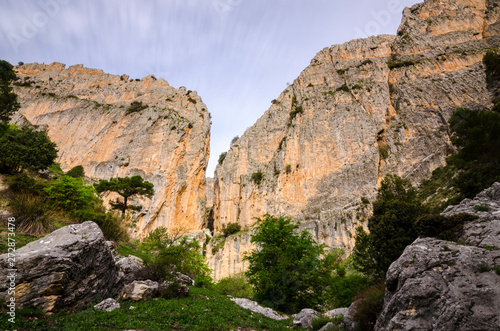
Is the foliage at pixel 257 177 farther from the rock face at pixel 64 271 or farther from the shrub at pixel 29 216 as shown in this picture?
the rock face at pixel 64 271

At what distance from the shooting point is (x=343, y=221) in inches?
1636

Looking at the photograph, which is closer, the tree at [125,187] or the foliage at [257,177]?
the tree at [125,187]

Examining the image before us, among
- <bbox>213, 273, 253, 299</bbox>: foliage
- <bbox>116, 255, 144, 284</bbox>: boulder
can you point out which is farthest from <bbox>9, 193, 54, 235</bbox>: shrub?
<bbox>213, 273, 253, 299</bbox>: foliage

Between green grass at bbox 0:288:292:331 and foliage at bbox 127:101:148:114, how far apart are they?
70132 mm

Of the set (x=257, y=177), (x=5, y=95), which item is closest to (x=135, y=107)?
(x=257, y=177)

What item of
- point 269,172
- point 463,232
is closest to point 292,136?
point 269,172

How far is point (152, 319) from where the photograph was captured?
25.4 ft

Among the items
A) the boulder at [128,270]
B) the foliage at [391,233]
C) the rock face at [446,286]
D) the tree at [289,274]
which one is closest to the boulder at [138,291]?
the boulder at [128,270]

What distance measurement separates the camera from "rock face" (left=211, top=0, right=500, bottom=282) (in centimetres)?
4650

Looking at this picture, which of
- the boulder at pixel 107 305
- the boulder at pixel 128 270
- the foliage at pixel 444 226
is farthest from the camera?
the boulder at pixel 128 270

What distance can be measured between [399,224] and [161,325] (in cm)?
1572

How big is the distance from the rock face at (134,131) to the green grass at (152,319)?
4305 centimetres

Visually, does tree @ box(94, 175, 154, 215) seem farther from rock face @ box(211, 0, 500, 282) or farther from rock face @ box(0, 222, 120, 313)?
rock face @ box(211, 0, 500, 282)

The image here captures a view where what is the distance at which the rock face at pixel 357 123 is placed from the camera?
153ft
